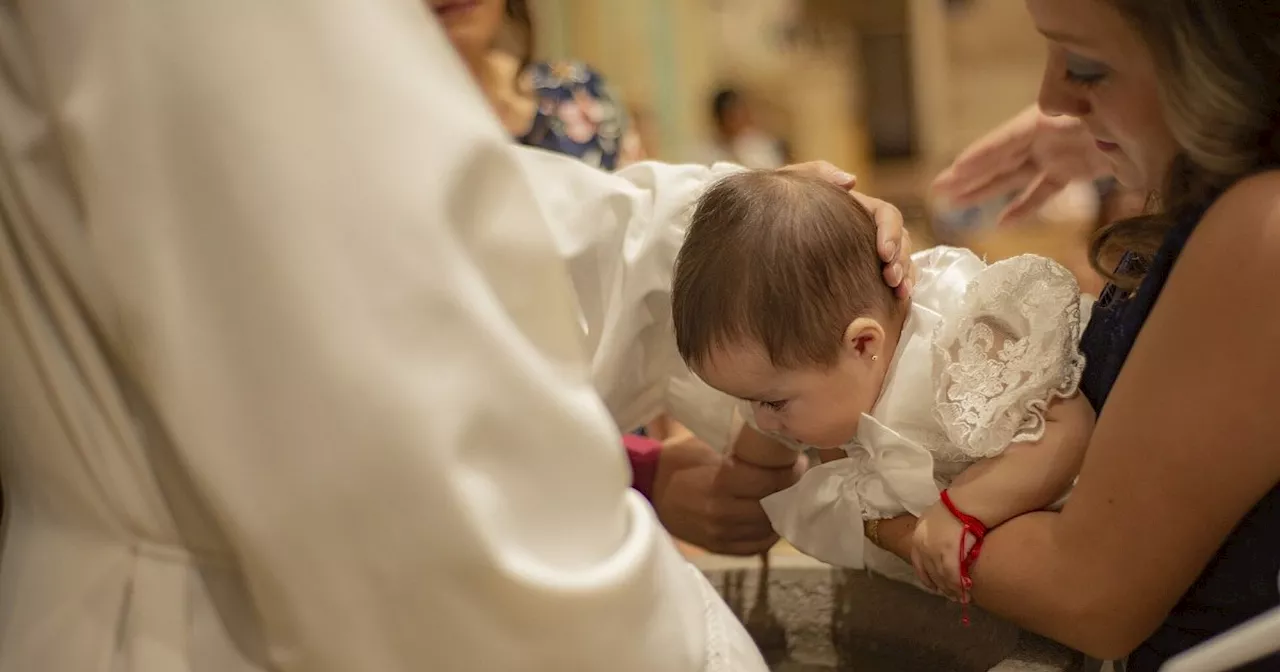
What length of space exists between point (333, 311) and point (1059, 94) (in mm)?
558

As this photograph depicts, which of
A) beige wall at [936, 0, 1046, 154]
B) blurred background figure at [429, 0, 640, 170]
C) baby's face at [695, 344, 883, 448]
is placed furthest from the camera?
beige wall at [936, 0, 1046, 154]

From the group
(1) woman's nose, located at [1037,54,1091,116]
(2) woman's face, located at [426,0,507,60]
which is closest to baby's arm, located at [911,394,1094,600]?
(1) woman's nose, located at [1037,54,1091,116]

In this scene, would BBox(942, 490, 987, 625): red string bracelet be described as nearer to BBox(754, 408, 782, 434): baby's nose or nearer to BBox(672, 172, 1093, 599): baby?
BBox(672, 172, 1093, 599): baby

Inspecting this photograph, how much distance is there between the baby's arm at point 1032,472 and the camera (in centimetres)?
80

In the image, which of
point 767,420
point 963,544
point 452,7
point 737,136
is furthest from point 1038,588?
point 737,136

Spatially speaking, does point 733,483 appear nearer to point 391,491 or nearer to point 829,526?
point 829,526

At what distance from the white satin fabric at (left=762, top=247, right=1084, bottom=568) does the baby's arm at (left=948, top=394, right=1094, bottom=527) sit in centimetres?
1

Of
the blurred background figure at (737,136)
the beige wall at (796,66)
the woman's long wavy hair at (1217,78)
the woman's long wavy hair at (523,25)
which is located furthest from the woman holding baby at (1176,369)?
the beige wall at (796,66)

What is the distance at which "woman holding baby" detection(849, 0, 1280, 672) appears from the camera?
63 cm

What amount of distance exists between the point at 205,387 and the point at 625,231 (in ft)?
1.88

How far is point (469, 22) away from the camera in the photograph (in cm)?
145

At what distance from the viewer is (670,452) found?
3.97 ft

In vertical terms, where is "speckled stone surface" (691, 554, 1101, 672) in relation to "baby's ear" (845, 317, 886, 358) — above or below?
below

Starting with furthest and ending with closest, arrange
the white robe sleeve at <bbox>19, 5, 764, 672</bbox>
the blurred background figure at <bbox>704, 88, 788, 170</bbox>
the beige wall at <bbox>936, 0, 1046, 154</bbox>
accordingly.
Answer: the beige wall at <bbox>936, 0, 1046, 154</bbox> < the blurred background figure at <bbox>704, 88, 788, 170</bbox> < the white robe sleeve at <bbox>19, 5, 764, 672</bbox>
